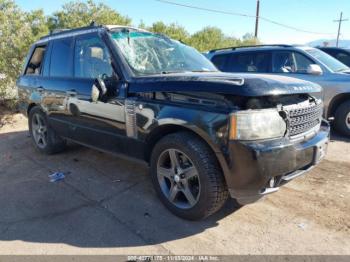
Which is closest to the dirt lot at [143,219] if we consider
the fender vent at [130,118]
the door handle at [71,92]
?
the fender vent at [130,118]

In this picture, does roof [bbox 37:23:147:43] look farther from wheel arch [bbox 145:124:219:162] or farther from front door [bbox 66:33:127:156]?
wheel arch [bbox 145:124:219:162]

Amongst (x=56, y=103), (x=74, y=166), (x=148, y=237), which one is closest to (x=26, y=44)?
(x=56, y=103)

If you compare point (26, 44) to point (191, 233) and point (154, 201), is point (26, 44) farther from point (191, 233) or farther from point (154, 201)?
point (191, 233)

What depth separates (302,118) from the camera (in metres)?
3.00

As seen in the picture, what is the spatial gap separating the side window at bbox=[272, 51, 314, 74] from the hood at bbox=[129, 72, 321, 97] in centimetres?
365

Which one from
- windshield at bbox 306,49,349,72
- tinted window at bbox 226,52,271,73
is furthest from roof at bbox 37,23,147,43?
windshield at bbox 306,49,349,72

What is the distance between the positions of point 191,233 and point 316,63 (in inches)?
201

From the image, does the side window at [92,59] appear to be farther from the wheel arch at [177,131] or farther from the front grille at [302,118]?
the front grille at [302,118]

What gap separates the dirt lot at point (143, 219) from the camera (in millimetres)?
2795

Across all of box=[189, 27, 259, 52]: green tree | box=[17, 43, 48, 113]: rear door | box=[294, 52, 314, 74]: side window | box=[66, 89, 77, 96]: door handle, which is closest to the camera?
box=[66, 89, 77, 96]: door handle

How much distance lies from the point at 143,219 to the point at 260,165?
4.55 feet

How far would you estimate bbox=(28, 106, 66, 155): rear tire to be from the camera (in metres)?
5.29

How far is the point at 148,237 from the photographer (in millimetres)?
2939

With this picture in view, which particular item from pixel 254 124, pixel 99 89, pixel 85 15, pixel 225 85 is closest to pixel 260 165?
pixel 254 124
